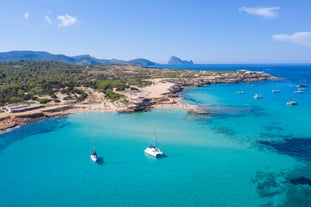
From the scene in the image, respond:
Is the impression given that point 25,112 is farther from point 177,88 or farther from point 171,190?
point 177,88

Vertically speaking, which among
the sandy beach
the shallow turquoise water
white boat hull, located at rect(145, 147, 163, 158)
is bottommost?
the shallow turquoise water

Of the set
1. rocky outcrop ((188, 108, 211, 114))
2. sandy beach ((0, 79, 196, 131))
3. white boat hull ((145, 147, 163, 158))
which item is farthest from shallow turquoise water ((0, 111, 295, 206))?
rocky outcrop ((188, 108, 211, 114))

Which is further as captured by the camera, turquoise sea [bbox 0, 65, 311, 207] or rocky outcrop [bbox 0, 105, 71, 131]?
rocky outcrop [bbox 0, 105, 71, 131]

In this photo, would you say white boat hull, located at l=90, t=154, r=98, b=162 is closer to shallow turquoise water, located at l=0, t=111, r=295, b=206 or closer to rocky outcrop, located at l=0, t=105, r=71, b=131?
shallow turquoise water, located at l=0, t=111, r=295, b=206

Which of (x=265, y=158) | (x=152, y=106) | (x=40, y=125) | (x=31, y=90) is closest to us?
(x=265, y=158)

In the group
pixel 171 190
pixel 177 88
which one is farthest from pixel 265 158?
pixel 177 88

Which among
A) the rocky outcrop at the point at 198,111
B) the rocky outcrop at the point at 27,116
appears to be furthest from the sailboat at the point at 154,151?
the rocky outcrop at the point at 27,116

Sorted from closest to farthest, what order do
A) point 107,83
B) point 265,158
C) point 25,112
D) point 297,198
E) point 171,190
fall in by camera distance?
1. point 297,198
2. point 171,190
3. point 265,158
4. point 25,112
5. point 107,83

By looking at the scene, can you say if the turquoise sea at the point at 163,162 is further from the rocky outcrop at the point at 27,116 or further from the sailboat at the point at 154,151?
the rocky outcrop at the point at 27,116

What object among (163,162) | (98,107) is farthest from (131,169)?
(98,107)
